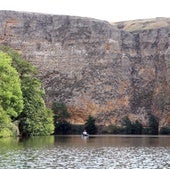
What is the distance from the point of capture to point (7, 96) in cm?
7156

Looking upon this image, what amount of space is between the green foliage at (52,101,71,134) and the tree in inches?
1497

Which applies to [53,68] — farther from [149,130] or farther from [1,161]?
[1,161]

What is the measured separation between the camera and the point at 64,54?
126062 millimetres

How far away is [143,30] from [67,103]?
87.6 feet

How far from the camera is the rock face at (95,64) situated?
124188 mm

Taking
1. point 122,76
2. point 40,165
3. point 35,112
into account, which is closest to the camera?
point 40,165

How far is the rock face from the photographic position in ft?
407

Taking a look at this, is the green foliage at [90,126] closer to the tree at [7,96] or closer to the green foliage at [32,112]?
the green foliage at [32,112]

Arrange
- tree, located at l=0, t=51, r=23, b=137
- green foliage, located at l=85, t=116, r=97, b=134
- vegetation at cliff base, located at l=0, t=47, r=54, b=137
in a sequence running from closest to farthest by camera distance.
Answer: tree, located at l=0, t=51, r=23, b=137
vegetation at cliff base, located at l=0, t=47, r=54, b=137
green foliage, located at l=85, t=116, r=97, b=134

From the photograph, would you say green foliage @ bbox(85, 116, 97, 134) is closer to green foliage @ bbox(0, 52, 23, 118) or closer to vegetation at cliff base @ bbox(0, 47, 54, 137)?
vegetation at cliff base @ bbox(0, 47, 54, 137)

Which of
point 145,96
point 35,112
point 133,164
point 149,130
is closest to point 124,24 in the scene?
point 145,96

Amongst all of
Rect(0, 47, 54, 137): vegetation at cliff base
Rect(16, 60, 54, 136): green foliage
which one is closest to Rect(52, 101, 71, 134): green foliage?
Rect(0, 47, 54, 137): vegetation at cliff base

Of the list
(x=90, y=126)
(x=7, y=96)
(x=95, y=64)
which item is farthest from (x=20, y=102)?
(x=95, y=64)

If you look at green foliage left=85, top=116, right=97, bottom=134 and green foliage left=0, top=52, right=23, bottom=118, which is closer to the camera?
green foliage left=0, top=52, right=23, bottom=118
